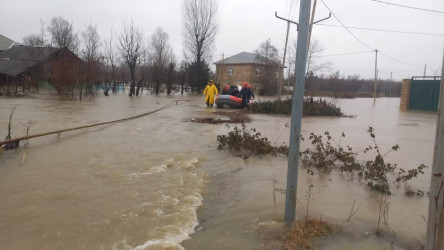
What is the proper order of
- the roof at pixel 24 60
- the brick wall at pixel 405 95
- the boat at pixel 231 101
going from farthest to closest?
the roof at pixel 24 60, the brick wall at pixel 405 95, the boat at pixel 231 101

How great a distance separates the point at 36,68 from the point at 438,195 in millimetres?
36941

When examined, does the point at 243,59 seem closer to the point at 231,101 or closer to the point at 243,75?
the point at 243,75

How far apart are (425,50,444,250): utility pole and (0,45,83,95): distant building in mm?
26244

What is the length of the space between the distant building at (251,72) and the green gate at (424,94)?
25905 millimetres

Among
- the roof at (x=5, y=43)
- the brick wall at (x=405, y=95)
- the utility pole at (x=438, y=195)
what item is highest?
the roof at (x=5, y=43)

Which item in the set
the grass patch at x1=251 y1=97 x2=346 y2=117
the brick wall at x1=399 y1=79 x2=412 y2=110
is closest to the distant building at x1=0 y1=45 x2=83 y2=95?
the grass patch at x1=251 y1=97 x2=346 y2=117

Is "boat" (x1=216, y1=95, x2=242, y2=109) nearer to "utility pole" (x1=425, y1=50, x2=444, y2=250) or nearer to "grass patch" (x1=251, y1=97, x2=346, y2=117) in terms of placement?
"grass patch" (x1=251, y1=97, x2=346, y2=117)

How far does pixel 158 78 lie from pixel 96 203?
37.4 metres

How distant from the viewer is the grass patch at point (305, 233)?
314 centimetres

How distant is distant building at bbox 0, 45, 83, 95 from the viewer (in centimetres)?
2497

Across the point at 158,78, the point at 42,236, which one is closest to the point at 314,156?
the point at 42,236

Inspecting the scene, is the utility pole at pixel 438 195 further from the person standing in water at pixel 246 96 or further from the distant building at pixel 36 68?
the distant building at pixel 36 68

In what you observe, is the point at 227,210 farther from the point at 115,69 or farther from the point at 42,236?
the point at 115,69

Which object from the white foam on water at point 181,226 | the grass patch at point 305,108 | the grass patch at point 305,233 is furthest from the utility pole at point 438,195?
the grass patch at point 305,108
